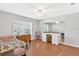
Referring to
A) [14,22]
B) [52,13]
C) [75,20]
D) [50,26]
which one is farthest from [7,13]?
[75,20]

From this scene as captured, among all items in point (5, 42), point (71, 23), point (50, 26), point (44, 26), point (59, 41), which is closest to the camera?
point (5, 42)

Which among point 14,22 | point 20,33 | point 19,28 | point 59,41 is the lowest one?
point 59,41

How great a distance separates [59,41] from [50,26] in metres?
2.13

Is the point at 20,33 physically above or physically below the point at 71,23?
below

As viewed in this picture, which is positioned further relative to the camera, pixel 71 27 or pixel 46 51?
pixel 71 27

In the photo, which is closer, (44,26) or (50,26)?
(50,26)

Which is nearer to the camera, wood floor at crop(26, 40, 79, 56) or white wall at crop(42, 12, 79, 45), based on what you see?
wood floor at crop(26, 40, 79, 56)

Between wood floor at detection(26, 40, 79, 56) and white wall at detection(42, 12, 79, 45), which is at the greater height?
white wall at detection(42, 12, 79, 45)

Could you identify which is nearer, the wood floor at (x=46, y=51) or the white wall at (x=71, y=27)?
the wood floor at (x=46, y=51)

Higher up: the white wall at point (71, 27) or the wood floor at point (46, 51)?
the white wall at point (71, 27)

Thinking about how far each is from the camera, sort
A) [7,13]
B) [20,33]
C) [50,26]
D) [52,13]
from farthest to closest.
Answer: [52,13], [50,26], [20,33], [7,13]

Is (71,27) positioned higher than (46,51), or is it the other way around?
(71,27)

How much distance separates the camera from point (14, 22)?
1.66 m

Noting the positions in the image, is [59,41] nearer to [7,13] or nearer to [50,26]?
[50,26]
